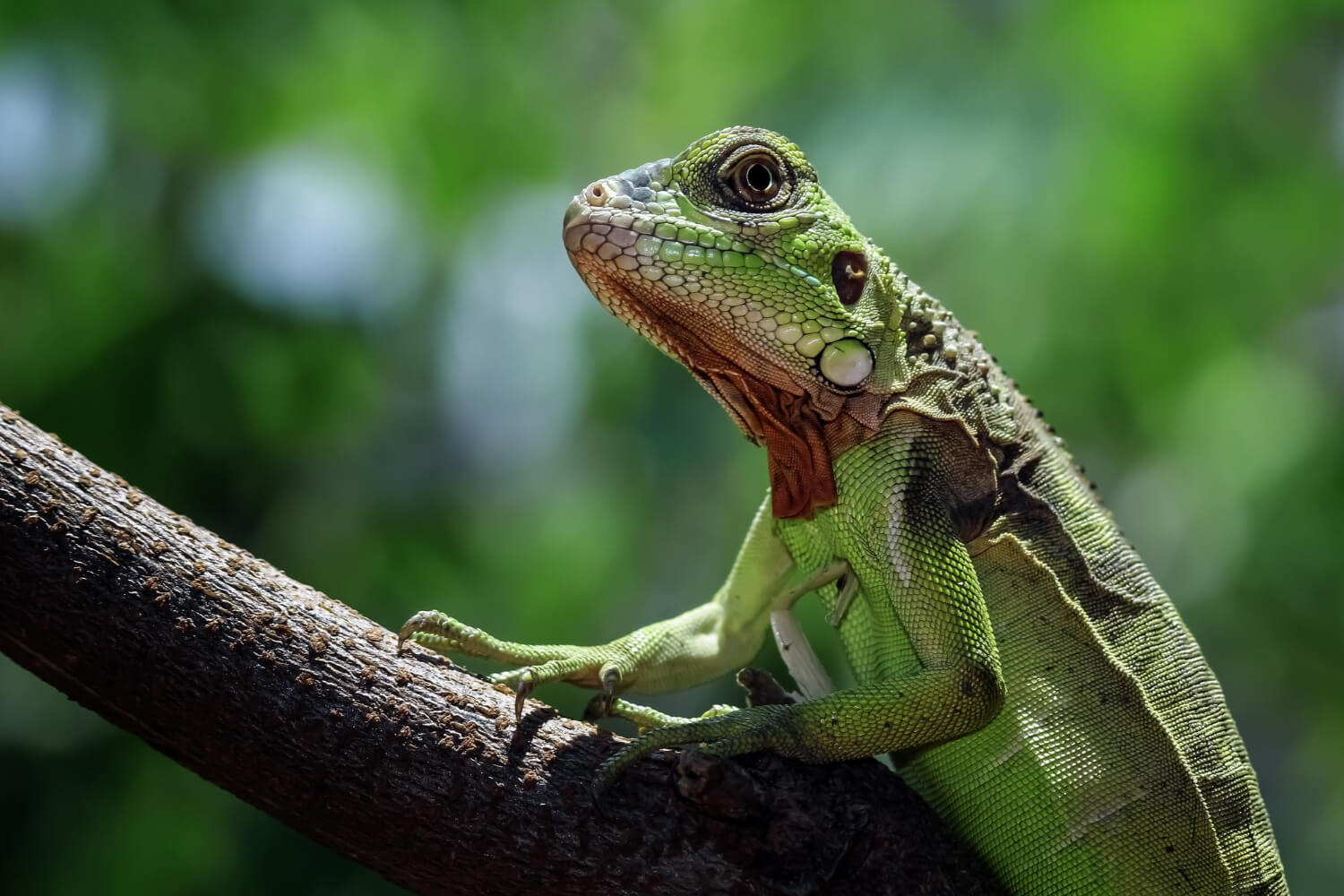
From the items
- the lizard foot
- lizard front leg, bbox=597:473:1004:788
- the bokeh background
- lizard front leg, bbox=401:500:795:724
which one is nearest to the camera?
lizard front leg, bbox=597:473:1004:788

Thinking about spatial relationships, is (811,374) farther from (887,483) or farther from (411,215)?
(411,215)

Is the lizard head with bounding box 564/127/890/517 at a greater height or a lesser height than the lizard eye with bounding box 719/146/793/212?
lesser

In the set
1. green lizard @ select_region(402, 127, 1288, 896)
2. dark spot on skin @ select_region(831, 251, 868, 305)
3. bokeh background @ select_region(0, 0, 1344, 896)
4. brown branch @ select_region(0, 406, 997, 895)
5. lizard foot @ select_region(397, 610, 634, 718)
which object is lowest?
brown branch @ select_region(0, 406, 997, 895)

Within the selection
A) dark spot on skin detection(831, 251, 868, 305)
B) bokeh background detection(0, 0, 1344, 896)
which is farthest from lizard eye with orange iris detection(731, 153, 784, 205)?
bokeh background detection(0, 0, 1344, 896)

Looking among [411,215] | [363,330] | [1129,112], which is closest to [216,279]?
[363,330]

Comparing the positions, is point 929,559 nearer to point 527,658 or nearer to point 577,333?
point 527,658

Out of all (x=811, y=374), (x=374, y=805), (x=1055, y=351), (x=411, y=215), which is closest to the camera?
(x=374, y=805)

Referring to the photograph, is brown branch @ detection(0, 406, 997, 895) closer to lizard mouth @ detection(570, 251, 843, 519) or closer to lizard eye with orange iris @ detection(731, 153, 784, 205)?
lizard mouth @ detection(570, 251, 843, 519)

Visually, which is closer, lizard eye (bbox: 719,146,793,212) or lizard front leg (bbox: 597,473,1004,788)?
lizard front leg (bbox: 597,473,1004,788)
